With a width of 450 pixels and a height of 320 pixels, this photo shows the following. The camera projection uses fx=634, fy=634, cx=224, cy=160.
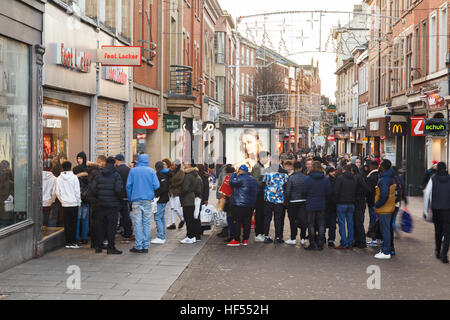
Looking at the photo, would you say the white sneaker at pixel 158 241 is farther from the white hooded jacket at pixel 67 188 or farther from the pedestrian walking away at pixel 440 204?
the pedestrian walking away at pixel 440 204

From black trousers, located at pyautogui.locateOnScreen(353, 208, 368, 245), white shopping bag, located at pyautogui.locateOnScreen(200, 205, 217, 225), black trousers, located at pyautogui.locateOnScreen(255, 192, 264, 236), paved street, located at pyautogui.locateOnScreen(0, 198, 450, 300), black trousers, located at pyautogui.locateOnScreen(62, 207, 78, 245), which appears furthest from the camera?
white shopping bag, located at pyautogui.locateOnScreen(200, 205, 217, 225)

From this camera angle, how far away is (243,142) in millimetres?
26406

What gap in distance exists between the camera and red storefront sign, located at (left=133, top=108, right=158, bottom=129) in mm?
20234

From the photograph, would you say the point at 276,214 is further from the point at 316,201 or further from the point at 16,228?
the point at 16,228

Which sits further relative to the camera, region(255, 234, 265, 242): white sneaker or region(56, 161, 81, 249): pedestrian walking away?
region(255, 234, 265, 242): white sneaker

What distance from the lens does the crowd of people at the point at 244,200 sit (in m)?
11.7

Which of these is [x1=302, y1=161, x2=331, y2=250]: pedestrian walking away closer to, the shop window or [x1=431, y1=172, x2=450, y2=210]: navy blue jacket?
[x1=431, y1=172, x2=450, y2=210]: navy blue jacket

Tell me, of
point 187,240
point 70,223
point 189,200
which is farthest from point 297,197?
point 70,223

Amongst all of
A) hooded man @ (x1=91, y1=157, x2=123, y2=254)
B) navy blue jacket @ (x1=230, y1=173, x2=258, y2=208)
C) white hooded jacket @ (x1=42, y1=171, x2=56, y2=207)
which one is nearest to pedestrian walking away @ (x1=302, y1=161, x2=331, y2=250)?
navy blue jacket @ (x1=230, y1=173, x2=258, y2=208)

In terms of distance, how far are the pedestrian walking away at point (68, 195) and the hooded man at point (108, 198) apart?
0.51m

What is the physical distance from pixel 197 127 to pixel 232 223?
17556 millimetres

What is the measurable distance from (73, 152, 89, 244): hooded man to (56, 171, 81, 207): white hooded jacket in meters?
0.36

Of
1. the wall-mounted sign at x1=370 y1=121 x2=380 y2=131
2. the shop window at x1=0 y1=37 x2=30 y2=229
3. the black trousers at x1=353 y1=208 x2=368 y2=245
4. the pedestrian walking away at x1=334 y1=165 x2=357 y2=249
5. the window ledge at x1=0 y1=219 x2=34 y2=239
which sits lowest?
the black trousers at x1=353 y1=208 x2=368 y2=245

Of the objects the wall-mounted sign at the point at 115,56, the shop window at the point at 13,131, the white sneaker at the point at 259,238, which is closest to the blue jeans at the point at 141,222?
the shop window at the point at 13,131
